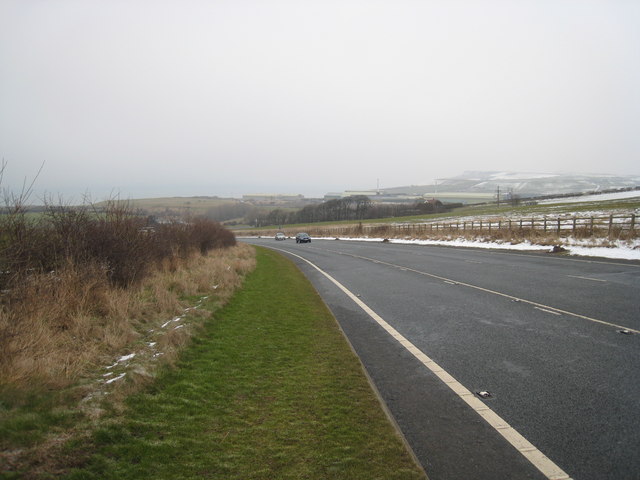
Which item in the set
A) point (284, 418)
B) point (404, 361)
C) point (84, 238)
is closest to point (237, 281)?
point (84, 238)

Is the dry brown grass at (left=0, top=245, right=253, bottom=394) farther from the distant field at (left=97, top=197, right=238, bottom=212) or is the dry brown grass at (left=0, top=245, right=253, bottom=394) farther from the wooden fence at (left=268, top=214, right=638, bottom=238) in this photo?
the wooden fence at (left=268, top=214, right=638, bottom=238)

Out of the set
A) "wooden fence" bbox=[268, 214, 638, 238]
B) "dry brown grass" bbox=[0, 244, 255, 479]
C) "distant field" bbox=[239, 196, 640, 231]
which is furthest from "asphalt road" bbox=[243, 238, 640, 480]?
"distant field" bbox=[239, 196, 640, 231]

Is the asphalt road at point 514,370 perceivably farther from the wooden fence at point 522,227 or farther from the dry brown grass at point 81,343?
the wooden fence at point 522,227

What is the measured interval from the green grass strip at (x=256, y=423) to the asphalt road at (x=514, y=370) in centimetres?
38

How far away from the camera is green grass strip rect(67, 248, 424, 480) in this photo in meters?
3.10

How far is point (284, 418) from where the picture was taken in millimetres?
3982

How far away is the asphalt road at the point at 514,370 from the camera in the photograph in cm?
329

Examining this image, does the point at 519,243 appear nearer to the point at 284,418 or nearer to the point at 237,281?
the point at 237,281

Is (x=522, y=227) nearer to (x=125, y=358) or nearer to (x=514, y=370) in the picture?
(x=514, y=370)

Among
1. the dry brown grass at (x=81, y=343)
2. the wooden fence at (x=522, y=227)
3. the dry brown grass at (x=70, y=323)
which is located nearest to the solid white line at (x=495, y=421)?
the dry brown grass at (x=81, y=343)

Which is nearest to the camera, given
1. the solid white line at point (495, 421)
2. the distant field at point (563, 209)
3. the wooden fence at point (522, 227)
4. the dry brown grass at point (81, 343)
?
the solid white line at point (495, 421)

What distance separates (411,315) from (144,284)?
712cm

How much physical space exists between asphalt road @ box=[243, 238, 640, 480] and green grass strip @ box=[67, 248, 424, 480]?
0.38 metres

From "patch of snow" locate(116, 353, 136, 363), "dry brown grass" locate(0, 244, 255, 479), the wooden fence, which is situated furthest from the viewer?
the wooden fence
